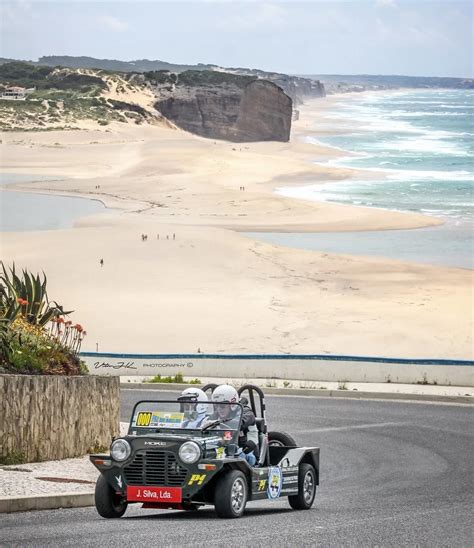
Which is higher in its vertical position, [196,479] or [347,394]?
[347,394]

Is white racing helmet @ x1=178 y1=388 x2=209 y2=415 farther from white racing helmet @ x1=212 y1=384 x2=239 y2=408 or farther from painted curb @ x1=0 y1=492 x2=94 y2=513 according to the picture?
painted curb @ x1=0 y1=492 x2=94 y2=513

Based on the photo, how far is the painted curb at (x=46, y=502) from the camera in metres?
14.4

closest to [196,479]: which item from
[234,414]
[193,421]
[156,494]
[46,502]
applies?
[156,494]

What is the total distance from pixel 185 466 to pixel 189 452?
0.15m

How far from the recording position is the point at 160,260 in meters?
53.1

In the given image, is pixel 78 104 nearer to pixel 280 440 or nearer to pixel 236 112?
pixel 236 112

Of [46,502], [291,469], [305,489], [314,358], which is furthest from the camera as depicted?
[314,358]

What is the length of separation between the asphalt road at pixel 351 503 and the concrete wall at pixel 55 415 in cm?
240

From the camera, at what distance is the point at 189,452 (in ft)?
43.6

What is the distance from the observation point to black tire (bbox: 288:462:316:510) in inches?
609

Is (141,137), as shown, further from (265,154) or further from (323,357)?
(323,357)

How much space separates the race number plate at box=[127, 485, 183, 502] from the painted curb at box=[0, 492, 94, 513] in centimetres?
178

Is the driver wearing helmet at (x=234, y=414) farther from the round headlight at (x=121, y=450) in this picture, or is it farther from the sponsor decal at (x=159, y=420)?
the round headlight at (x=121, y=450)

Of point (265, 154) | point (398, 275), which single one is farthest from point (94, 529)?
point (265, 154)
